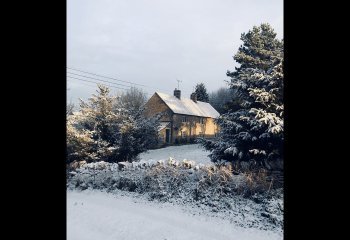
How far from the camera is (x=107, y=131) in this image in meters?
16.3

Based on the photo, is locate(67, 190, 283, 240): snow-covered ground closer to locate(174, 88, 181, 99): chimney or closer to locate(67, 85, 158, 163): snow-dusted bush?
locate(67, 85, 158, 163): snow-dusted bush

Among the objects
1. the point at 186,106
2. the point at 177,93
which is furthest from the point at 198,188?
the point at 177,93

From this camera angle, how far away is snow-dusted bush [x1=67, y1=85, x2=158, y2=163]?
51.5 feet

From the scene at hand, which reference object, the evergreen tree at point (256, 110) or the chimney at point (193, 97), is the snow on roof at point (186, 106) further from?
the evergreen tree at point (256, 110)

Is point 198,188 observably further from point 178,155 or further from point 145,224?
point 178,155

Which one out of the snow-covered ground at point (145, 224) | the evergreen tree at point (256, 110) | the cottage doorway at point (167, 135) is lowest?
the snow-covered ground at point (145, 224)

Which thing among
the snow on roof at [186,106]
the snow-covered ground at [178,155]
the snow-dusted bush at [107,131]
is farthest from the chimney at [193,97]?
the snow-dusted bush at [107,131]

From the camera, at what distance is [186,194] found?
36.8 ft

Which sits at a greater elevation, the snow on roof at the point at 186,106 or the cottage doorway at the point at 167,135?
the snow on roof at the point at 186,106

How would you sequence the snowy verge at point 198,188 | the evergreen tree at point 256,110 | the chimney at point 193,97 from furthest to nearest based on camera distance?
the chimney at point 193,97 < the evergreen tree at point 256,110 < the snowy verge at point 198,188

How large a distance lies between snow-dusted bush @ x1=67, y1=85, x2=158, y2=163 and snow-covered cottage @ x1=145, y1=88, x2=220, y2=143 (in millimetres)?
14947

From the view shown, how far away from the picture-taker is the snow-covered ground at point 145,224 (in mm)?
7852

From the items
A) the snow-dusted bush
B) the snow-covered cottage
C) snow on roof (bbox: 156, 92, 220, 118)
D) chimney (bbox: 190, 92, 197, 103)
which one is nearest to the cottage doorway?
the snow-covered cottage
